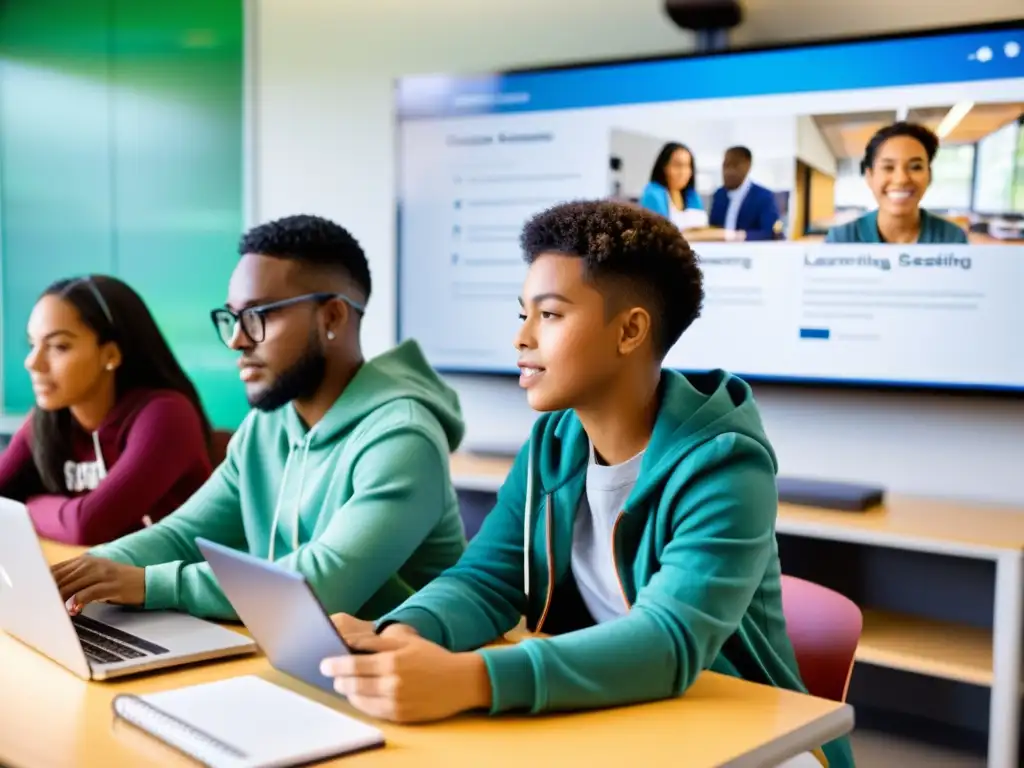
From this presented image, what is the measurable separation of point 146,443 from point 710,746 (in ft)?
4.96

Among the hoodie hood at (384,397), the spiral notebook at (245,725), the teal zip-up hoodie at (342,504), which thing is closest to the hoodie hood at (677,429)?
the teal zip-up hoodie at (342,504)

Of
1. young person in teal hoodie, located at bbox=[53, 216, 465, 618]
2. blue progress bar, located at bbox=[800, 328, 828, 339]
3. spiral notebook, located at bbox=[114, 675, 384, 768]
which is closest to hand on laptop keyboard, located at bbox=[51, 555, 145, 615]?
young person in teal hoodie, located at bbox=[53, 216, 465, 618]

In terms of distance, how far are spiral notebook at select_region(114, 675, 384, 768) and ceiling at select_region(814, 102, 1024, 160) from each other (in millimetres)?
2097

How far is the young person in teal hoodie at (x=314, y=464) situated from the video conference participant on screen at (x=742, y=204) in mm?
1310

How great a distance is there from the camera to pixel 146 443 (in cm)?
233

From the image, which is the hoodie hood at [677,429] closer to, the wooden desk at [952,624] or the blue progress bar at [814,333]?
the wooden desk at [952,624]

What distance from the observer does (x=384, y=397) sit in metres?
1.82

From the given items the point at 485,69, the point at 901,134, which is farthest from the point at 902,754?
the point at 485,69

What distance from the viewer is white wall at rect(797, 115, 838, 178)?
288 centimetres

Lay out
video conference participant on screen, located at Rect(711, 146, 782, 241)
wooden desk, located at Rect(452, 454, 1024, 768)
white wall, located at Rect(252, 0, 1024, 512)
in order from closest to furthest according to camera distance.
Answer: wooden desk, located at Rect(452, 454, 1024, 768)
white wall, located at Rect(252, 0, 1024, 512)
video conference participant on screen, located at Rect(711, 146, 782, 241)

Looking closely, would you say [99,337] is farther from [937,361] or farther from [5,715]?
[937,361]

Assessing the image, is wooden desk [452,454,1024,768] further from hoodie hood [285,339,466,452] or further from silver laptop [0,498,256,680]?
silver laptop [0,498,256,680]

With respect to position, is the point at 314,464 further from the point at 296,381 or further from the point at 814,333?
the point at 814,333

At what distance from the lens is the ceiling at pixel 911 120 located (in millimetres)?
2668
